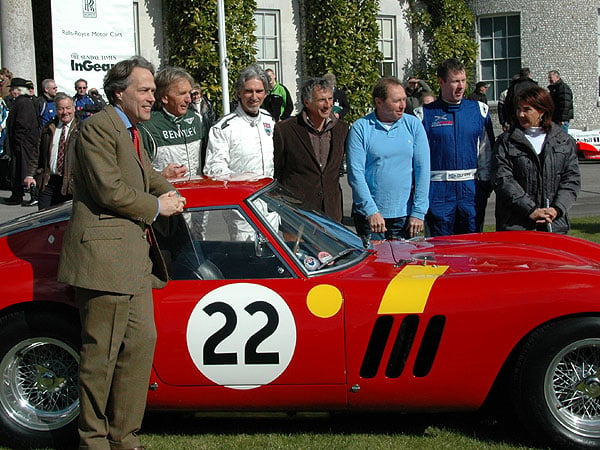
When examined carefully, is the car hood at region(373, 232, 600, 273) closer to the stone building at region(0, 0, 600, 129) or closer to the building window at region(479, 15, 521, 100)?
the stone building at region(0, 0, 600, 129)

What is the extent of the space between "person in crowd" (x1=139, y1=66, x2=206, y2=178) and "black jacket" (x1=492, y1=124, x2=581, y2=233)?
220 centimetres

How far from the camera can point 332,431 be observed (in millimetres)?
4488

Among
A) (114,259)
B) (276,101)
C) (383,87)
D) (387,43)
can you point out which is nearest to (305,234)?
(114,259)


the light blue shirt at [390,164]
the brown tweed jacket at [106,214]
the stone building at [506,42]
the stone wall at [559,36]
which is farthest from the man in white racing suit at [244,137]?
the stone wall at [559,36]

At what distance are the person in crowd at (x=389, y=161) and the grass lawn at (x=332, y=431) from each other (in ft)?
5.56

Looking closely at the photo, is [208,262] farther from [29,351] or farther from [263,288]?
[29,351]

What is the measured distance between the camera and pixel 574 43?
65.9 feet

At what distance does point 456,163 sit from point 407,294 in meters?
2.52

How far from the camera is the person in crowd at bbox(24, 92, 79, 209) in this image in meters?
7.59

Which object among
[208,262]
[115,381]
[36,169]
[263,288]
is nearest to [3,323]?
[115,381]

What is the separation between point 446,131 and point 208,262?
8.98 feet

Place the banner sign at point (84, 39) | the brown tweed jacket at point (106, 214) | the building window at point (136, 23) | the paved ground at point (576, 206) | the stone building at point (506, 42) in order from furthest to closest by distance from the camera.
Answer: the stone building at point (506, 42)
the building window at point (136, 23)
the banner sign at point (84, 39)
the paved ground at point (576, 206)
the brown tweed jacket at point (106, 214)

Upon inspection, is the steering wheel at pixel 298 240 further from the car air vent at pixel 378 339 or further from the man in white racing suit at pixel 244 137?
the man in white racing suit at pixel 244 137

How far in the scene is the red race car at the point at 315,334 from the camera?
405cm
